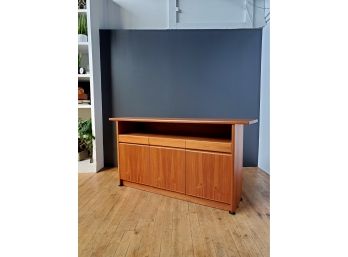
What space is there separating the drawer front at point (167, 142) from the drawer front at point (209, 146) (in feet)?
0.29

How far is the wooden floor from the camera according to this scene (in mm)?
1655

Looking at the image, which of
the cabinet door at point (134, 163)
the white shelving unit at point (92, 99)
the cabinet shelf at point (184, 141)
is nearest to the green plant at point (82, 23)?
the white shelving unit at point (92, 99)

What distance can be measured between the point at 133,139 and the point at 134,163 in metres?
0.32

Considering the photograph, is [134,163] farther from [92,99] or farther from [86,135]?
[92,99]

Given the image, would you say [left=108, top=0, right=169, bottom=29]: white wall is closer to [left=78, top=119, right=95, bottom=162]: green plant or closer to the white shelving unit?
the white shelving unit

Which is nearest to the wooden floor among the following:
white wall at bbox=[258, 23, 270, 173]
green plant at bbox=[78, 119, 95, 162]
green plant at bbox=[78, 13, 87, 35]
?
white wall at bbox=[258, 23, 270, 173]

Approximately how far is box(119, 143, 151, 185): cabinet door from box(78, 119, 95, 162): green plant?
936 millimetres

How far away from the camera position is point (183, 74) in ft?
12.6

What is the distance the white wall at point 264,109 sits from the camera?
348 cm

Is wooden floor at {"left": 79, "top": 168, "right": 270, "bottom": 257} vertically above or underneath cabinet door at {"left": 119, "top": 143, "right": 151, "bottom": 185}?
underneath

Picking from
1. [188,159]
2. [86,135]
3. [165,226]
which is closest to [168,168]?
[188,159]

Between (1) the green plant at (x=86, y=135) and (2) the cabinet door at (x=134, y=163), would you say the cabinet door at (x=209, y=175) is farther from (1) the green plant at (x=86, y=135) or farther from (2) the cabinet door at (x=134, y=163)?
(1) the green plant at (x=86, y=135)
